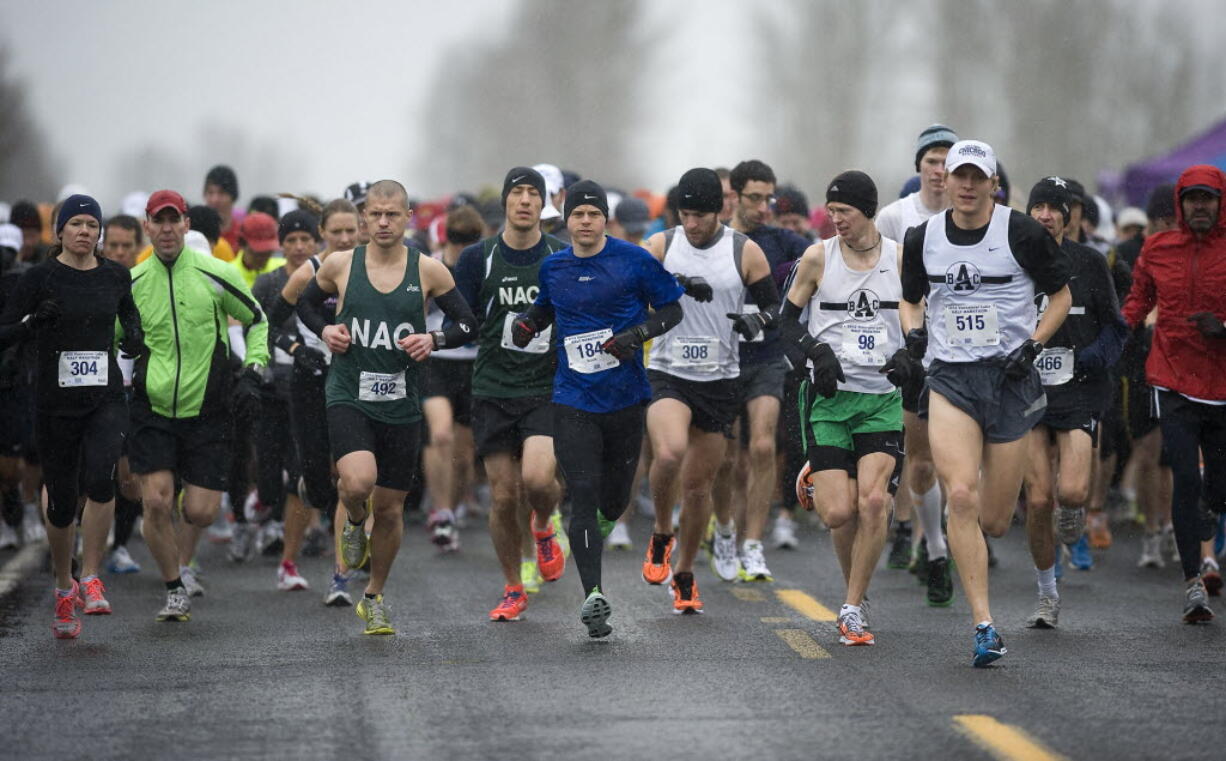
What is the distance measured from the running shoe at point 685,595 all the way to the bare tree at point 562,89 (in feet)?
272

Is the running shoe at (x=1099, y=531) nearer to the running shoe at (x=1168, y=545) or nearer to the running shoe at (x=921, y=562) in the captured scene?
the running shoe at (x=1168, y=545)

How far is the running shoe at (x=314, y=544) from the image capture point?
15.0m

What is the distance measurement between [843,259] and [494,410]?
6.88 feet

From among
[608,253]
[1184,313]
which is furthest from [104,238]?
[1184,313]

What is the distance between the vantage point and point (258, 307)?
12.0m

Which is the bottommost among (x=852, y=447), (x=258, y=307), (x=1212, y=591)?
(x=1212, y=591)

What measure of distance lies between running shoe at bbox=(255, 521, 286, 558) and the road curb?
59.8 inches

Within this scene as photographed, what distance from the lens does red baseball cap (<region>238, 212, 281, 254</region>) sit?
14.5 meters

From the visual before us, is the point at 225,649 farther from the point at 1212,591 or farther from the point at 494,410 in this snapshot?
the point at 1212,591

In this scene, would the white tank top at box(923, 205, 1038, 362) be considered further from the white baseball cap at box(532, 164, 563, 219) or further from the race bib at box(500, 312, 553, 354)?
the white baseball cap at box(532, 164, 563, 219)

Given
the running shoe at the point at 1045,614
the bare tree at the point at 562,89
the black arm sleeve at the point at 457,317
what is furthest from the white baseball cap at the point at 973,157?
the bare tree at the point at 562,89

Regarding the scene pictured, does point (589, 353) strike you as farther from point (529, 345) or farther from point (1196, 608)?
point (1196, 608)

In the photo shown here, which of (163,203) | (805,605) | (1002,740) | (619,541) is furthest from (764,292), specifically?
(1002,740)

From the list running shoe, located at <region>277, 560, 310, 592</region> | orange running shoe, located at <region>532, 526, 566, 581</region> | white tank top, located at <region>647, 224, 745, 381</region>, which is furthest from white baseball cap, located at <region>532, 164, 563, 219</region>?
orange running shoe, located at <region>532, 526, 566, 581</region>
